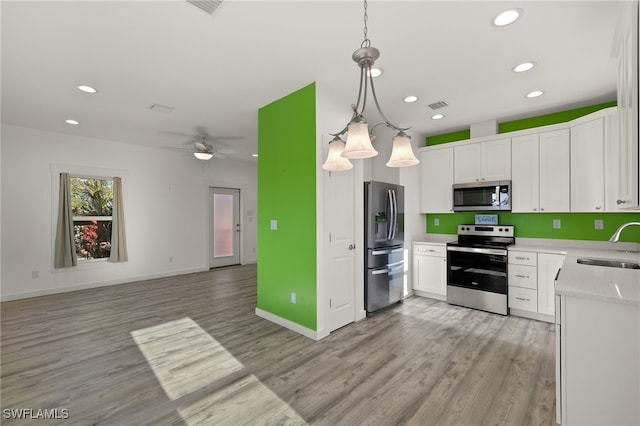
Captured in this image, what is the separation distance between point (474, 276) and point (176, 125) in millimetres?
5051

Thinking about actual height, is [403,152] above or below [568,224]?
above

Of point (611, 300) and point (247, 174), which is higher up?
point (247, 174)

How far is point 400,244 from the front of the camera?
167 inches

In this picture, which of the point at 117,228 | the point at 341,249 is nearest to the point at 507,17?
the point at 341,249

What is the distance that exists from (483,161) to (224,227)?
5994mm

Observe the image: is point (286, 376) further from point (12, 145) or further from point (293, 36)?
point (12, 145)

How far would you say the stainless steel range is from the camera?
3799 mm

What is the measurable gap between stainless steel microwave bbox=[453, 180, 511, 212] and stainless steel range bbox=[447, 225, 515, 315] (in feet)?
1.13

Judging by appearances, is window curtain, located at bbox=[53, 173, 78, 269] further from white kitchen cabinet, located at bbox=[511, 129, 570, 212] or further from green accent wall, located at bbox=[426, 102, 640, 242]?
white kitchen cabinet, located at bbox=[511, 129, 570, 212]

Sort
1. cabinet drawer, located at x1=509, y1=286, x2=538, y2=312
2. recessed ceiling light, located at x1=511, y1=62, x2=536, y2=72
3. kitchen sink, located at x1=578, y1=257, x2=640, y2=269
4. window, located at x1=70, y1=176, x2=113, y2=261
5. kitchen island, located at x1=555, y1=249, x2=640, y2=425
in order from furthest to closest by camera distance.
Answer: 1. window, located at x1=70, y1=176, x2=113, y2=261
2. cabinet drawer, located at x1=509, y1=286, x2=538, y2=312
3. recessed ceiling light, located at x1=511, y1=62, x2=536, y2=72
4. kitchen sink, located at x1=578, y1=257, x2=640, y2=269
5. kitchen island, located at x1=555, y1=249, x2=640, y2=425

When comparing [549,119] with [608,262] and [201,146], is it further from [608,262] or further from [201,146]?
[201,146]

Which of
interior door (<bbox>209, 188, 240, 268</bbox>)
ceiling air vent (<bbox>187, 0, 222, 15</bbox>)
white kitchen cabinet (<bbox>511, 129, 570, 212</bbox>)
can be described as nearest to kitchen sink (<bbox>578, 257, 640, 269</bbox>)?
white kitchen cabinet (<bbox>511, 129, 570, 212</bbox>)

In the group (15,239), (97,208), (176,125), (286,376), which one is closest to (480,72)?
(286,376)

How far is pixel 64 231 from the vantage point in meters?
4.95
